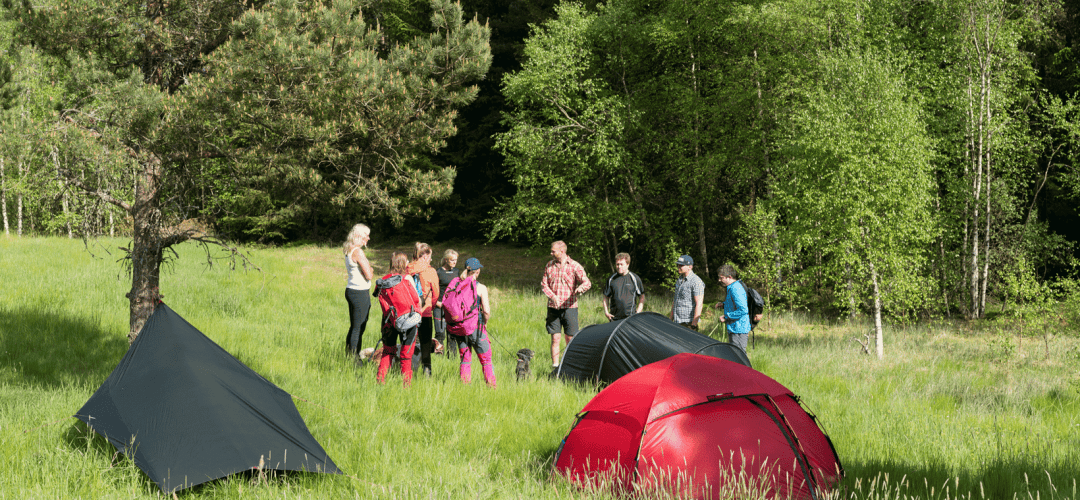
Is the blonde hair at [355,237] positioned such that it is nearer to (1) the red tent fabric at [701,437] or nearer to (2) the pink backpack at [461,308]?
(2) the pink backpack at [461,308]

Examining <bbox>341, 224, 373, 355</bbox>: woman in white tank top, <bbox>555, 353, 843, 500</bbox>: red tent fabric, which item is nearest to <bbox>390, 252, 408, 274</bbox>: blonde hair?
<bbox>341, 224, 373, 355</bbox>: woman in white tank top

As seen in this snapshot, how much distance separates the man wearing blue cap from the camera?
8.47 metres

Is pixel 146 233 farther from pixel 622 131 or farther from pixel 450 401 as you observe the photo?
pixel 622 131

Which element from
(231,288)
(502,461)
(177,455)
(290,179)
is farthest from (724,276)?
(231,288)

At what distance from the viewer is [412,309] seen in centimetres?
680

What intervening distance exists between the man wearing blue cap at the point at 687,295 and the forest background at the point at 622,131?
347 centimetres

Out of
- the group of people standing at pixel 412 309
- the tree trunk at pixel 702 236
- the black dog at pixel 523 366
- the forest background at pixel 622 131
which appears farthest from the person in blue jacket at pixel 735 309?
the tree trunk at pixel 702 236

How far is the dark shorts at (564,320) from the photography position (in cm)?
904

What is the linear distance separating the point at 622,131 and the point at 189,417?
1723cm

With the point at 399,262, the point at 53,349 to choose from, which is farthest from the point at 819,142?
the point at 53,349

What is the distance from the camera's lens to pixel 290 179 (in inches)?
241

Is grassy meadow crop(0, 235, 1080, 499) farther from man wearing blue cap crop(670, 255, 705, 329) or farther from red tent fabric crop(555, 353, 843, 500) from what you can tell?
man wearing blue cap crop(670, 255, 705, 329)

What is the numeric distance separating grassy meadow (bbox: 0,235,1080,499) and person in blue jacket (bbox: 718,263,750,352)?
119 centimetres

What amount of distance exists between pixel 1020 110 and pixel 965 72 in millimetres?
2038
